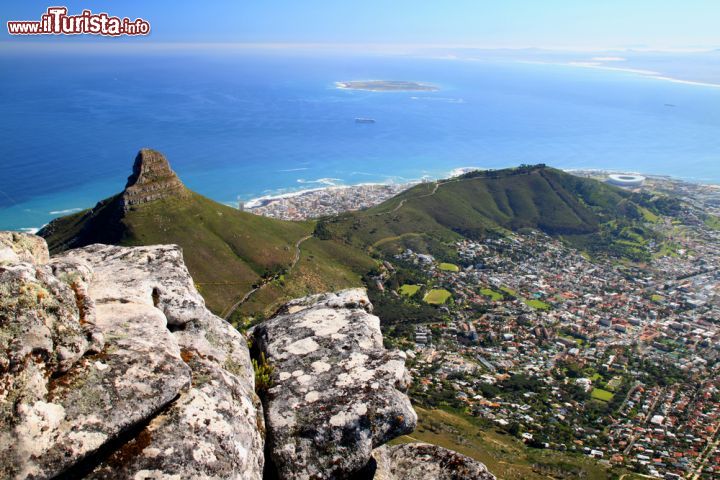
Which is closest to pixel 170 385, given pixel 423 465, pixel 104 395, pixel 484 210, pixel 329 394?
pixel 104 395

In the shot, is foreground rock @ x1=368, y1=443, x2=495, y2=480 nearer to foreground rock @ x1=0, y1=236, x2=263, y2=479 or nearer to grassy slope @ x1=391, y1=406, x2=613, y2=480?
foreground rock @ x1=0, y1=236, x2=263, y2=479

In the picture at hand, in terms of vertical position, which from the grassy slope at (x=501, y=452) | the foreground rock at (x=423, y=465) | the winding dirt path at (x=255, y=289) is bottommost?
the grassy slope at (x=501, y=452)

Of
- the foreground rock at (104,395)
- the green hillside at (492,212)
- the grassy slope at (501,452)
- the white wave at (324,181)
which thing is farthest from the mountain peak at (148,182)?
the white wave at (324,181)

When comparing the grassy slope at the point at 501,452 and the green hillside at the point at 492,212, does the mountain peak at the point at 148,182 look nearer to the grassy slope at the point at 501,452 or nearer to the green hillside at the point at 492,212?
the green hillside at the point at 492,212

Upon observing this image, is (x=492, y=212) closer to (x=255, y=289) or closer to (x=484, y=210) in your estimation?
(x=484, y=210)

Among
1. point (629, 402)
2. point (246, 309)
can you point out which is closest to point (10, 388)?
point (246, 309)

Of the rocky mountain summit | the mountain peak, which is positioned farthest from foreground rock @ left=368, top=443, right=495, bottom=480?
the mountain peak
